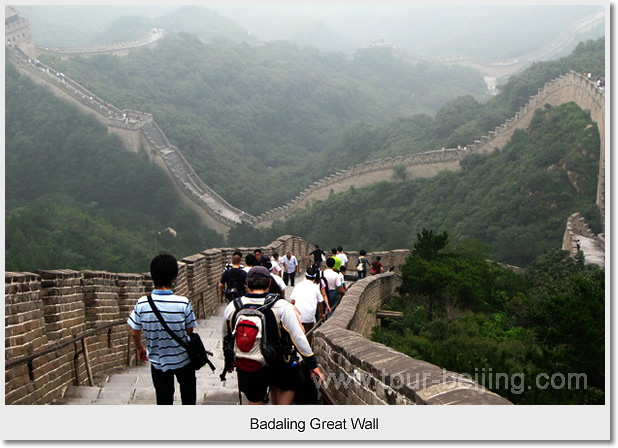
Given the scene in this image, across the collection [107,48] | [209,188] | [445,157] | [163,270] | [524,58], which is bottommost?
[163,270]

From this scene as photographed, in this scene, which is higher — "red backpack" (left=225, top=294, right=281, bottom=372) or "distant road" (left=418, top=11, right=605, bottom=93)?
"distant road" (left=418, top=11, right=605, bottom=93)

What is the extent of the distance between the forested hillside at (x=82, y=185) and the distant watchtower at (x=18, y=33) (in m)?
A: 2.70

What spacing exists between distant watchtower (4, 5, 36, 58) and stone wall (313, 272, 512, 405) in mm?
54459

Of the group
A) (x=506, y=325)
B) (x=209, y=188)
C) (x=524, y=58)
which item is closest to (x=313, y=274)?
(x=506, y=325)

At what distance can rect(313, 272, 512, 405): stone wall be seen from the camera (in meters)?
4.18

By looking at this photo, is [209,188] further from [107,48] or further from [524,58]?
[524,58]

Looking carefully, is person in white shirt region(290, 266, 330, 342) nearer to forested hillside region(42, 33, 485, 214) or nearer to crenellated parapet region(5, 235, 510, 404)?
crenellated parapet region(5, 235, 510, 404)

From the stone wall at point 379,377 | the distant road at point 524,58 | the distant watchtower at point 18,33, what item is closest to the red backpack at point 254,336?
the stone wall at point 379,377

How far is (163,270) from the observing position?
4.92 metres

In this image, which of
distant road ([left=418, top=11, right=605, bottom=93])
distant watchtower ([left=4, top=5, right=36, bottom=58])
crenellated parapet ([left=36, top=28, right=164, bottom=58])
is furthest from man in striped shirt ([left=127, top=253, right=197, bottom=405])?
distant road ([left=418, top=11, right=605, bottom=93])

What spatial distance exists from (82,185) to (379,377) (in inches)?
1890

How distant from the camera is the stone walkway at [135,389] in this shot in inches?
253

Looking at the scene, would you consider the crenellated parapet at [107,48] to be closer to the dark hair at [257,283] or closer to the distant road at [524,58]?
the distant road at [524,58]

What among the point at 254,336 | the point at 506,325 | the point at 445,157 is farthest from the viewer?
the point at 445,157
